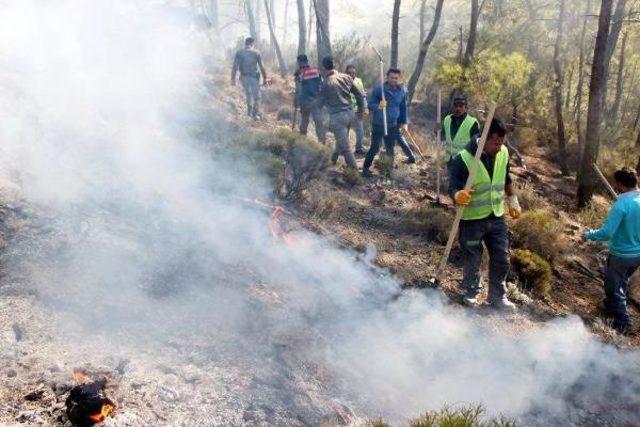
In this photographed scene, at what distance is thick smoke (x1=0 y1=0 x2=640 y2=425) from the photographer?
3688mm

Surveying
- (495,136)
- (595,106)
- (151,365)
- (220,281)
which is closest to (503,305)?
(495,136)

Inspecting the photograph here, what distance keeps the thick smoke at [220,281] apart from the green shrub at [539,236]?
1969mm

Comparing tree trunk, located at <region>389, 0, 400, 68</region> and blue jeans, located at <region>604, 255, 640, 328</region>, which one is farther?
tree trunk, located at <region>389, 0, 400, 68</region>

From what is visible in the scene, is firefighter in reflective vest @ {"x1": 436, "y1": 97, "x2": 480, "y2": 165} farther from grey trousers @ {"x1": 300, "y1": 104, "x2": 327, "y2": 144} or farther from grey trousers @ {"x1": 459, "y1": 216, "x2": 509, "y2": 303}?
grey trousers @ {"x1": 300, "y1": 104, "x2": 327, "y2": 144}

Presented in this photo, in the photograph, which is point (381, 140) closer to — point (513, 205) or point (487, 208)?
point (513, 205)

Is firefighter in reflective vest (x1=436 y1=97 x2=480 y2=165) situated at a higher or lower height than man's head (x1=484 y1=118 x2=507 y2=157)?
lower

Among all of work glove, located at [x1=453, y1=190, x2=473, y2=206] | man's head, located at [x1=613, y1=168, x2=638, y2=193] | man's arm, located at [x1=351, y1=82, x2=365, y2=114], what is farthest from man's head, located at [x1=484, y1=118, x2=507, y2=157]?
man's arm, located at [x1=351, y1=82, x2=365, y2=114]

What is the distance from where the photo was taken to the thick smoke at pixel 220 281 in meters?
3.69

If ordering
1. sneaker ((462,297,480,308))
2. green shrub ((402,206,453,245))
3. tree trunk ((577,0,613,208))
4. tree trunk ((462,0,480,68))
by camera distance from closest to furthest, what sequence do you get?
sneaker ((462,297,480,308)), green shrub ((402,206,453,245)), tree trunk ((577,0,613,208)), tree trunk ((462,0,480,68))

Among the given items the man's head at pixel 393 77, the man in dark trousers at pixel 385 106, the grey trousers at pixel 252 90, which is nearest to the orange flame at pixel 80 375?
the man in dark trousers at pixel 385 106

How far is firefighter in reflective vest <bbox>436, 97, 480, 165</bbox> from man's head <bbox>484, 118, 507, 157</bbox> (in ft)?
6.04

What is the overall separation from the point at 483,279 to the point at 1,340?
187 inches

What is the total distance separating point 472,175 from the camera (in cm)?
437

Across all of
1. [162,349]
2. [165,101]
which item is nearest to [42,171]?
[162,349]
